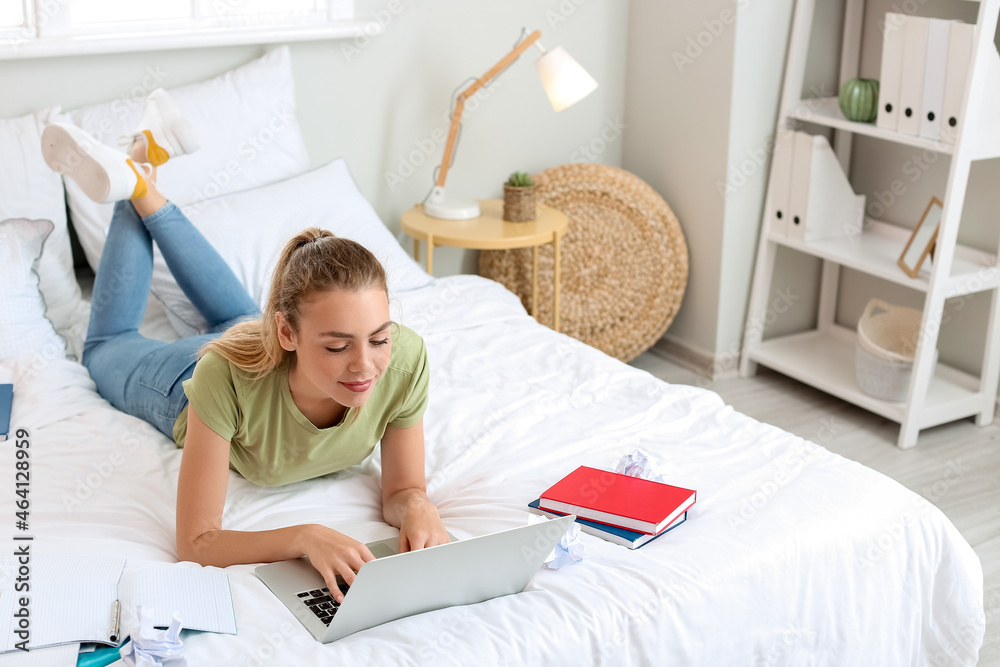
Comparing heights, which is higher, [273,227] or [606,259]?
[273,227]

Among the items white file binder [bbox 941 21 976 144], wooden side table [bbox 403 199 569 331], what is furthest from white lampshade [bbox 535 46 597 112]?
white file binder [bbox 941 21 976 144]

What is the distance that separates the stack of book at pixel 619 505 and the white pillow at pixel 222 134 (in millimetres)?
1363

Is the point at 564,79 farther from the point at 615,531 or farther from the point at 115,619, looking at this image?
the point at 115,619

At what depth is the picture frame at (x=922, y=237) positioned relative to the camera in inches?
105

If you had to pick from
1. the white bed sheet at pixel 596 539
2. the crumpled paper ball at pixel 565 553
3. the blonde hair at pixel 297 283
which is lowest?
the white bed sheet at pixel 596 539

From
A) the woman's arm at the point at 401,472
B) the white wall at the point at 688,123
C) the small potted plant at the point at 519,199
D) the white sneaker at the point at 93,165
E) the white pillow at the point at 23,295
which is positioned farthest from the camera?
the white wall at the point at 688,123

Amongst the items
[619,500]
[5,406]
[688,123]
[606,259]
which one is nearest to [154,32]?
[5,406]

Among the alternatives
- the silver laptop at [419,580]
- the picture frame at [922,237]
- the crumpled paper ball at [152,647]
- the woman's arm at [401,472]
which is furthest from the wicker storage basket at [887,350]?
the crumpled paper ball at [152,647]

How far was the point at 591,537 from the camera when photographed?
1.44m

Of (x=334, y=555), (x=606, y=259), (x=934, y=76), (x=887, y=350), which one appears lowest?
(x=887, y=350)

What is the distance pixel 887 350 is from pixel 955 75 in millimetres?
779

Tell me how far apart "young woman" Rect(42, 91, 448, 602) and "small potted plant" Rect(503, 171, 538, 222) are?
3.65 ft

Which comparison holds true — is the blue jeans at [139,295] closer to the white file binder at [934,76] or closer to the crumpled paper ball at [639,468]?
the crumpled paper ball at [639,468]

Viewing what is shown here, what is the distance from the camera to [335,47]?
278cm
